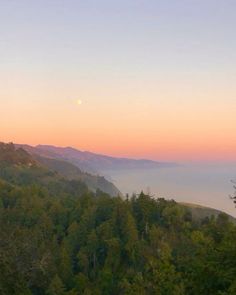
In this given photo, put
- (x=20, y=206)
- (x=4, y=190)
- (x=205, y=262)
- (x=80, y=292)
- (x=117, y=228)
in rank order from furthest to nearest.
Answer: (x=4, y=190), (x=20, y=206), (x=117, y=228), (x=80, y=292), (x=205, y=262)

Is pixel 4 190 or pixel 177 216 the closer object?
pixel 177 216

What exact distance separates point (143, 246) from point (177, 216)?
1472 centimetres

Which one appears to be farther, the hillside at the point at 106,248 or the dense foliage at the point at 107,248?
the hillside at the point at 106,248

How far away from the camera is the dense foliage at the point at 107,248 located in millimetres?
16719

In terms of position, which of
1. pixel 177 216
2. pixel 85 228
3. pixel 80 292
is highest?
pixel 177 216

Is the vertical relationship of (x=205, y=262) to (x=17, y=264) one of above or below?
above

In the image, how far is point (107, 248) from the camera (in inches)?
2709

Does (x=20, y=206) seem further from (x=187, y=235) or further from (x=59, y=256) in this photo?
(x=187, y=235)

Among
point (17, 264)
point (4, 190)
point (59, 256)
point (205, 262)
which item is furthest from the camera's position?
point (4, 190)

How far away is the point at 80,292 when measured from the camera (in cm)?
5191

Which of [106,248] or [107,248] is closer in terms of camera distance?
[107,248]

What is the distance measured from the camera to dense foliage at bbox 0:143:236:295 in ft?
54.9

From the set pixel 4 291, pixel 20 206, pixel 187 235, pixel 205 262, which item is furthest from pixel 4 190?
pixel 205 262

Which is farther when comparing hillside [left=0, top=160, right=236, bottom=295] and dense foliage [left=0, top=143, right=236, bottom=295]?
hillside [left=0, top=160, right=236, bottom=295]
